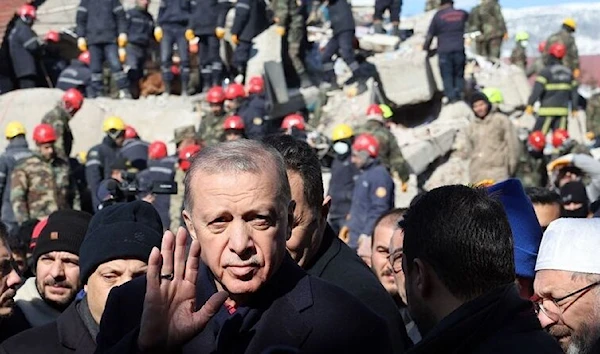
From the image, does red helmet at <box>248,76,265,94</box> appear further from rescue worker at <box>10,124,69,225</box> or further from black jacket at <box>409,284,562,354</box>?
black jacket at <box>409,284,562,354</box>

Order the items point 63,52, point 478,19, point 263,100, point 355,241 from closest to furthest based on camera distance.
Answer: point 355,241
point 263,100
point 63,52
point 478,19

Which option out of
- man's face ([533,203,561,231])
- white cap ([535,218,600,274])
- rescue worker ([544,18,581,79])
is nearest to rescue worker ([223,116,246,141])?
man's face ([533,203,561,231])

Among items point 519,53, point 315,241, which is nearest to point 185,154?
point 315,241

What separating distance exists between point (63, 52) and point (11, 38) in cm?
186

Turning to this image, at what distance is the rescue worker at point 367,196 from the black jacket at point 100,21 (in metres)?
7.05

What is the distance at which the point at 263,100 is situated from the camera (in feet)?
58.0

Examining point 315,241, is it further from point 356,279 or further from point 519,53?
point 519,53

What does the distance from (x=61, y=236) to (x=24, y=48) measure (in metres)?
13.9

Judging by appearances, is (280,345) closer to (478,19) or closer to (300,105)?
(300,105)

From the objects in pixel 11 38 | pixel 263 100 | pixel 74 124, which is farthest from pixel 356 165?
pixel 11 38

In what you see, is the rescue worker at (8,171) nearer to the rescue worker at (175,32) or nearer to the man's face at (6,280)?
the rescue worker at (175,32)

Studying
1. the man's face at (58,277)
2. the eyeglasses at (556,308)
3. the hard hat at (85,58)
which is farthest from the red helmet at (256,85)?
the eyeglasses at (556,308)

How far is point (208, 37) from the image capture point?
18.6 m

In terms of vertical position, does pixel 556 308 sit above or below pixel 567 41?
above
